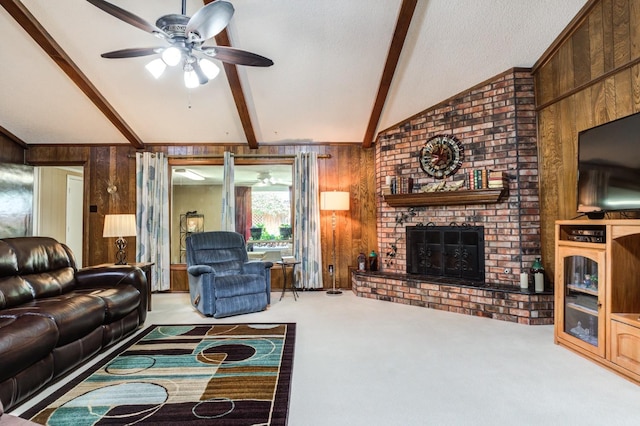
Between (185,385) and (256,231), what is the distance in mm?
3680

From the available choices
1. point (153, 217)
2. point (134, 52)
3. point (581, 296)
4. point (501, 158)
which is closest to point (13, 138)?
point (153, 217)

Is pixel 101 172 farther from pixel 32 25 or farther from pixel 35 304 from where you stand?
pixel 35 304

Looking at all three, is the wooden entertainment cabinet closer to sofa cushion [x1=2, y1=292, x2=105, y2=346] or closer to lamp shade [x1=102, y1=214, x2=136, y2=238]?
sofa cushion [x1=2, y1=292, x2=105, y2=346]

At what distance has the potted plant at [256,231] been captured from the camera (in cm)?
580

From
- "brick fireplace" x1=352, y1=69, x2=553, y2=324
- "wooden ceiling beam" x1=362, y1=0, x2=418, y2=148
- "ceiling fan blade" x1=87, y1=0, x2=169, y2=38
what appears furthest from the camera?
"brick fireplace" x1=352, y1=69, x2=553, y2=324

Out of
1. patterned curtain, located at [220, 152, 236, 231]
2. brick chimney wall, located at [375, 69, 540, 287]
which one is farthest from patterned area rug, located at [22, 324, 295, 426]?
brick chimney wall, located at [375, 69, 540, 287]

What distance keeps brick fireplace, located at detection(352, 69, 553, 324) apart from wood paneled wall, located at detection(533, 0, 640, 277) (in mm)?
142

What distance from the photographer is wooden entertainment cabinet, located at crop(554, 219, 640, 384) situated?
2365 mm

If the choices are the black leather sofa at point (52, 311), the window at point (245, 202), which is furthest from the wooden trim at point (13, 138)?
the black leather sofa at point (52, 311)

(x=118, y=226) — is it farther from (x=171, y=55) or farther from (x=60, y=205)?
(x=60, y=205)

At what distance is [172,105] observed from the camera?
4613 mm

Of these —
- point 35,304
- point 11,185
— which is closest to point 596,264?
point 35,304

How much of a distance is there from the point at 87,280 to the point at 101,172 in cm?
279

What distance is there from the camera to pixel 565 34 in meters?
3.38
